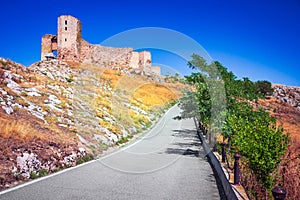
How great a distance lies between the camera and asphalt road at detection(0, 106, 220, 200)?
6.45 metres

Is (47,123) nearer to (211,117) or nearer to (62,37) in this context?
(211,117)

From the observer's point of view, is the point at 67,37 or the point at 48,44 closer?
the point at 67,37

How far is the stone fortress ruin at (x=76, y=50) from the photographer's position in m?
48.6

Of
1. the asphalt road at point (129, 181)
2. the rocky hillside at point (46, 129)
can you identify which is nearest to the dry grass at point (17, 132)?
the rocky hillside at point (46, 129)

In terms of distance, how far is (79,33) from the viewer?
50.8 meters

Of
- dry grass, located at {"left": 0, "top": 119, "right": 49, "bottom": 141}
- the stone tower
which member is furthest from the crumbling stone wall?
dry grass, located at {"left": 0, "top": 119, "right": 49, "bottom": 141}

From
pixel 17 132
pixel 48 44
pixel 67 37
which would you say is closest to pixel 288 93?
pixel 67 37

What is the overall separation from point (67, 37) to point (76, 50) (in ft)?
8.48

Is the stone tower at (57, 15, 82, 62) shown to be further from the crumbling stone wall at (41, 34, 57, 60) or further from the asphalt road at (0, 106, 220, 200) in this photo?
the asphalt road at (0, 106, 220, 200)

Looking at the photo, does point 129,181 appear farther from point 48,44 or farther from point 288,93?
point 288,93

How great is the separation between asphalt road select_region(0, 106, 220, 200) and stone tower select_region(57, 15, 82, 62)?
40.3m

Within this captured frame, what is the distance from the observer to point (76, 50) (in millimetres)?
49344

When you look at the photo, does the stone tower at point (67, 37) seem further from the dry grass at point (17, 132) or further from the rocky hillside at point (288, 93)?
the rocky hillside at point (288, 93)

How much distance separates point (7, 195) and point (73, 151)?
5005 millimetres
